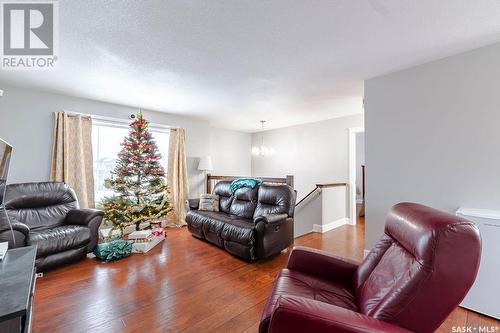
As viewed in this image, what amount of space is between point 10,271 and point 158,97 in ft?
10.1

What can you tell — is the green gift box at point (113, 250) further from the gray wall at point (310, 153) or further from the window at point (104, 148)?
the gray wall at point (310, 153)

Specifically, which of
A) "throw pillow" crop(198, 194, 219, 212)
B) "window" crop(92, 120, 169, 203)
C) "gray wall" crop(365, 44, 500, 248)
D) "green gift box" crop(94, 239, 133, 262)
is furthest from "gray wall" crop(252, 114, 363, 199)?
"green gift box" crop(94, 239, 133, 262)

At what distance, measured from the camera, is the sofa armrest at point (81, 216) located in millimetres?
3039

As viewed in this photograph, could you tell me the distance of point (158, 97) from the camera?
3742 millimetres

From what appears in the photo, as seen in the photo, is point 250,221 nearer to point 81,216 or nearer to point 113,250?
point 113,250

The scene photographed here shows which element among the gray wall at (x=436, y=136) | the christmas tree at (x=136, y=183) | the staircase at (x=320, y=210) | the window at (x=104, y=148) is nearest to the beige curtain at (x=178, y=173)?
the christmas tree at (x=136, y=183)

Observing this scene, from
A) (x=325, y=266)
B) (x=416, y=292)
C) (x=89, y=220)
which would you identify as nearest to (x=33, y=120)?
(x=89, y=220)

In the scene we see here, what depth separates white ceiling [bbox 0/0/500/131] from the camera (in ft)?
5.49

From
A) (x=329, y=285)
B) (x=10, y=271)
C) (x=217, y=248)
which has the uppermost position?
(x=10, y=271)

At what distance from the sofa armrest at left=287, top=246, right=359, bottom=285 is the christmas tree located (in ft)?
10.00

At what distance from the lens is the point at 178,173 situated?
195 inches

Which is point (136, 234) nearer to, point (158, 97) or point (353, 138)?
point (158, 97)

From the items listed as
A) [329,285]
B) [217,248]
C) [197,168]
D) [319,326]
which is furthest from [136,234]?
[319,326]

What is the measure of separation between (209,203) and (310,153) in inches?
118
